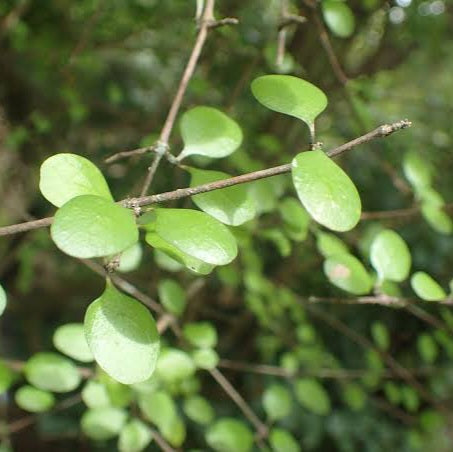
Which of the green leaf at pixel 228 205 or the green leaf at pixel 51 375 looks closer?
the green leaf at pixel 228 205

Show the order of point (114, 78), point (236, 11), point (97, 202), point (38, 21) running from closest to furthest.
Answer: point (97, 202)
point (236, 11)
point (38, 21)
point (114, 78)

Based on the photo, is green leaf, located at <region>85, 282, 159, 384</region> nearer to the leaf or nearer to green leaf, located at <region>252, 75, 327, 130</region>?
green leaf, located at <region>252, 75, 327, 130</region>

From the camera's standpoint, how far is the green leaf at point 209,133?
484mm

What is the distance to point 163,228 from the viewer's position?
34 cm

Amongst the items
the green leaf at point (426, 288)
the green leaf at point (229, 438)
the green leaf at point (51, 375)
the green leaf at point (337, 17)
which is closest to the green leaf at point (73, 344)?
the green leaf at point (51, 375)

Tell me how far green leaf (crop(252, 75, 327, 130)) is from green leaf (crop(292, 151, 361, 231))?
0.06 metres

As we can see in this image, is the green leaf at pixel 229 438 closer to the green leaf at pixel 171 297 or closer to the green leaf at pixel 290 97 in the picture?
the green leaf at pixel 171 297

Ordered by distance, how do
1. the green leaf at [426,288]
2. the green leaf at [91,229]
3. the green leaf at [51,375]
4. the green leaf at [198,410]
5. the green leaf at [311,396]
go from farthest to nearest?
the green leaf at [311,396] → the green leaf at [198,410] → the green leaf at [51,375] → the green leaf at [426,288] → the green leaf at [91,229]

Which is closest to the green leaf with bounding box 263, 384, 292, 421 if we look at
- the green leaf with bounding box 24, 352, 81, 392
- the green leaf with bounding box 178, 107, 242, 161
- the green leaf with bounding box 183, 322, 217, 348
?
the green leaf with bounding box 183, 322, 217, 348

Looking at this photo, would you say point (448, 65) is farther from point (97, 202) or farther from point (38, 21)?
point (97, 202)

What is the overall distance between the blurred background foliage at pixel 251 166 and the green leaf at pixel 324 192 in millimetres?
387

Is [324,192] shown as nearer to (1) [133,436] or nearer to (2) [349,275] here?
(2) [349,275]

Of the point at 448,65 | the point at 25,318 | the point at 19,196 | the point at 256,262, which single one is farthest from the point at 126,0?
the point at 448,65

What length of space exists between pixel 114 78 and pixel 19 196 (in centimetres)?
45
